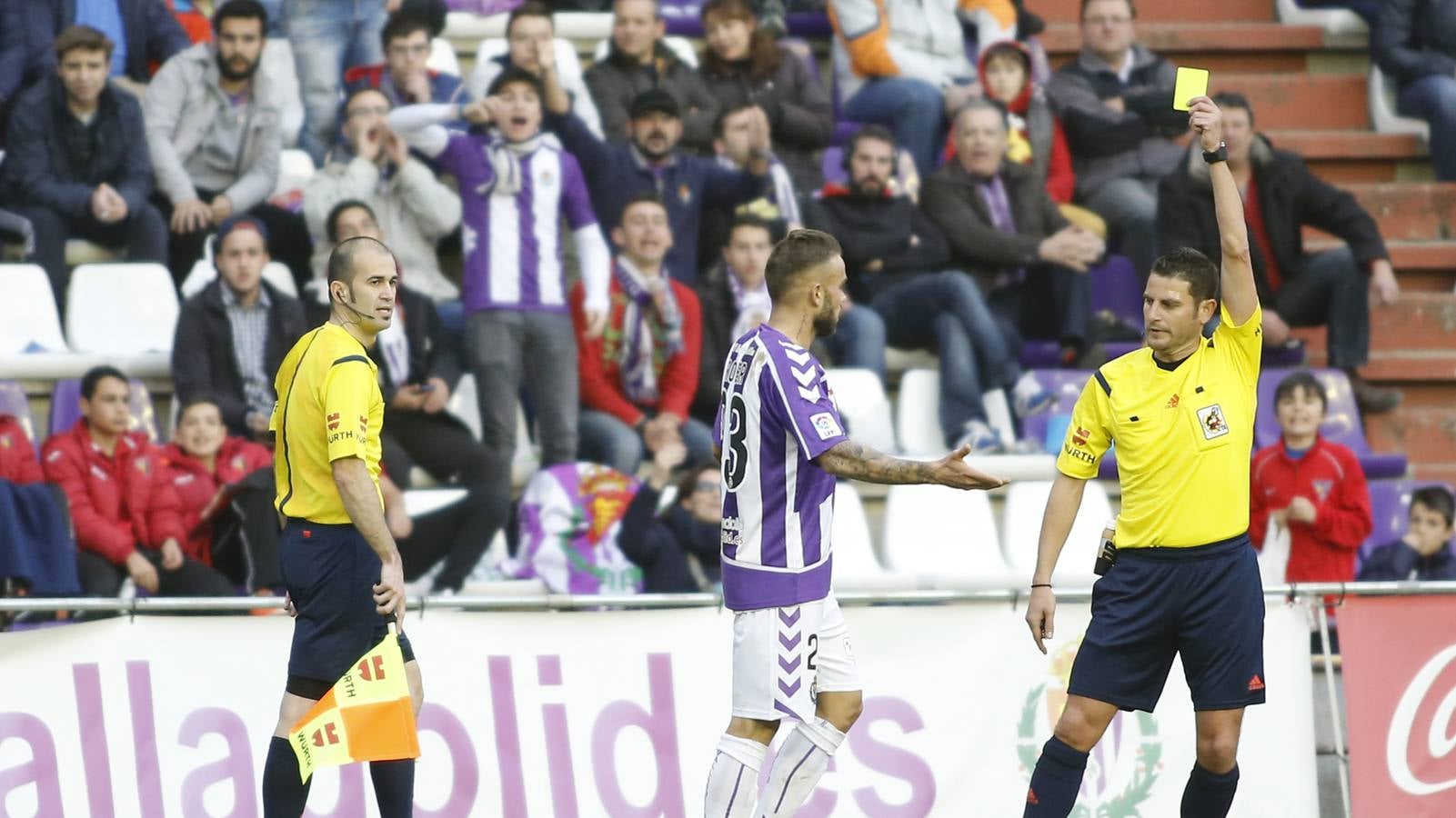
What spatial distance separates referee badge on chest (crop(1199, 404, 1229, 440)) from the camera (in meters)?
6.74

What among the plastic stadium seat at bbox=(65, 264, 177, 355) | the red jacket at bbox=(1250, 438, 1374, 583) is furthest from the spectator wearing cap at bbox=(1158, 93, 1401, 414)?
the plastic stadium seat at bbox=(65, 264, 177, 355)

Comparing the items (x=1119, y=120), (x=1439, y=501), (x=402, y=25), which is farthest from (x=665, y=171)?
(x=1439, y=501)

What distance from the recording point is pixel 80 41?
37.1ft

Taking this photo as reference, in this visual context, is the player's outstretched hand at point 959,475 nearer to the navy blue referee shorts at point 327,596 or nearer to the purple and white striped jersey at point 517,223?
the navy blue referee shorts at point 327,596

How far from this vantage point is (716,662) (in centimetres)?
784

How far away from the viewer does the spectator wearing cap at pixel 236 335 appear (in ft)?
34.2

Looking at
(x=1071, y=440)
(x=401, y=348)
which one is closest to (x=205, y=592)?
(x=401, y=348)

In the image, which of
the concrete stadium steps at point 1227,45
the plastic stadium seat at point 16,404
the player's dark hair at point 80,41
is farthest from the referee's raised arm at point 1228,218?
the concrete stadium steps at point 1227,45

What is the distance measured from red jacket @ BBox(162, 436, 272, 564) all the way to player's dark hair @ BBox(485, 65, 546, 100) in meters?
2.44

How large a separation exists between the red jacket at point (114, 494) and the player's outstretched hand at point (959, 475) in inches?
191

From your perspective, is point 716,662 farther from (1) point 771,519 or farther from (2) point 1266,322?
(2) point 1266,322

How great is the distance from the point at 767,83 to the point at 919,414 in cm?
235

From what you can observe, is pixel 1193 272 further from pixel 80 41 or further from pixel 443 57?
pixel 443 57

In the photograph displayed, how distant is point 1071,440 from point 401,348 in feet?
15.5
